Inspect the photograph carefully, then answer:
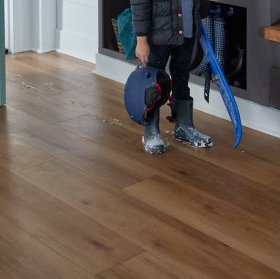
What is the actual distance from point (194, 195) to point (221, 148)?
0.49 meters

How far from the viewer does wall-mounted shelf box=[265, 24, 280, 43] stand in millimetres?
2685

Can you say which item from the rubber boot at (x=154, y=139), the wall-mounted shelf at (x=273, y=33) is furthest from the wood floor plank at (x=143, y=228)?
the wall-mounted shelf at (x=273, y=33)

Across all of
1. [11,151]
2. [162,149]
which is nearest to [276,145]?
[162,149]

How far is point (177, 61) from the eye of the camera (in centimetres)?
283

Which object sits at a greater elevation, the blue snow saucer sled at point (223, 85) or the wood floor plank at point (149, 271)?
the blue snow saucer sled at point (223, 85)

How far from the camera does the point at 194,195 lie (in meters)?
2.47

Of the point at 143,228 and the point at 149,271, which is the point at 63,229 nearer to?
the point at 143,228

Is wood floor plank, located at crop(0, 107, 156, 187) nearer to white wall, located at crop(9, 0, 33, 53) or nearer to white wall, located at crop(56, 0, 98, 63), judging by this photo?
white wall, located at crop(56, 0, 98, 63)

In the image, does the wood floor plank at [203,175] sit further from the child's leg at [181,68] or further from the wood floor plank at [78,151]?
the child's leg at [181,68]

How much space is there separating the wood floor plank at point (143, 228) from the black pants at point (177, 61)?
0.56 metres

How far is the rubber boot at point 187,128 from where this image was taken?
2898 mm

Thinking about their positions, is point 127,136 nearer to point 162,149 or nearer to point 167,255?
point 162,149

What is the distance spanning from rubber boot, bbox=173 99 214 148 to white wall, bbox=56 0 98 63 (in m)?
1.29

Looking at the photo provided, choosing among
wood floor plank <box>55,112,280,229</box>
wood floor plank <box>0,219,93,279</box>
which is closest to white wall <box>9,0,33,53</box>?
wood floor plank <box>55,112,280,229</box>
